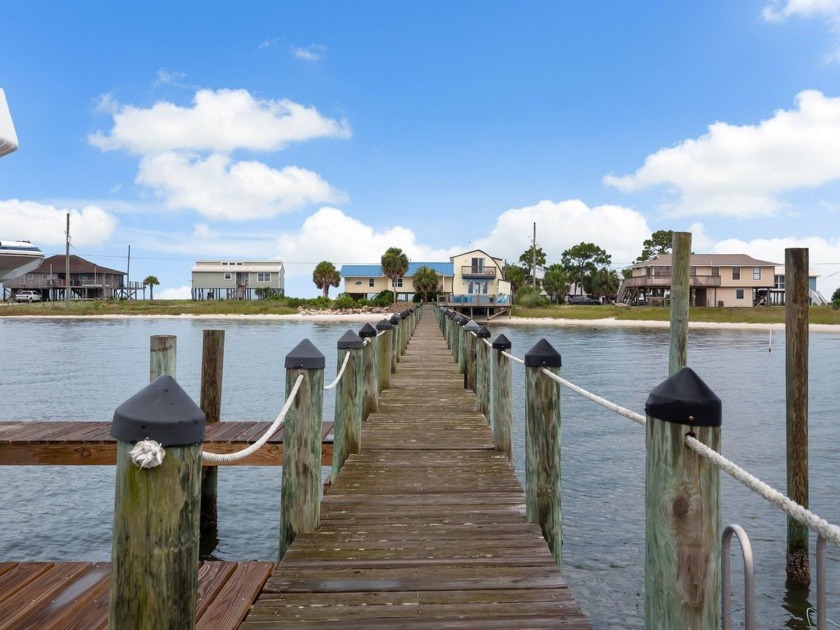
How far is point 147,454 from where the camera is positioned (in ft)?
6.90

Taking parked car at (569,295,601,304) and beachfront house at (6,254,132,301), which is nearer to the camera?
parked car at (569,295,601,304)

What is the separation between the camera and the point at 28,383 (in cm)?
2530

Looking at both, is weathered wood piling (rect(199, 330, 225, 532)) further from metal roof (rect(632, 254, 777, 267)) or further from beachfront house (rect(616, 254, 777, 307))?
metal roof (rect(632, 254, 777, 267))

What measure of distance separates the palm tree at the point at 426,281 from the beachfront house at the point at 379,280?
183 cm

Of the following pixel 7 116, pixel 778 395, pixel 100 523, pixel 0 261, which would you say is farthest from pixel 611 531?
pixel 0 261

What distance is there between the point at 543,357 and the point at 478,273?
78470 mm

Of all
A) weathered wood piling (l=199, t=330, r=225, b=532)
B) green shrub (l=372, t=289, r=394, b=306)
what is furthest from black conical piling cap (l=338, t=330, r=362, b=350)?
green shrub (l=372, t=289, r=394, b=306)

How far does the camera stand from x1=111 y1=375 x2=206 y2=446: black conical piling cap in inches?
83.3

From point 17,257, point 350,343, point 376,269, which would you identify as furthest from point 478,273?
point 350,343

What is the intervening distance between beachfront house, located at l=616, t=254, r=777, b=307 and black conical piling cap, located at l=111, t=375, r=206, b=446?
263 ft

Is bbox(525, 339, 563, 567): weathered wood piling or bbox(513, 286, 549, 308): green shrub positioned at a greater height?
bbox(513, 286, 549, 308): green shrub

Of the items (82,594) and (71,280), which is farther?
(71,280)

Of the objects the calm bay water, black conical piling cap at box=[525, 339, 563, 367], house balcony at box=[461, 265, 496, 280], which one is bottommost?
the calm bay water

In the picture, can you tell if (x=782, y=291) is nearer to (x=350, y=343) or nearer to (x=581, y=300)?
(x=581, y=300)
